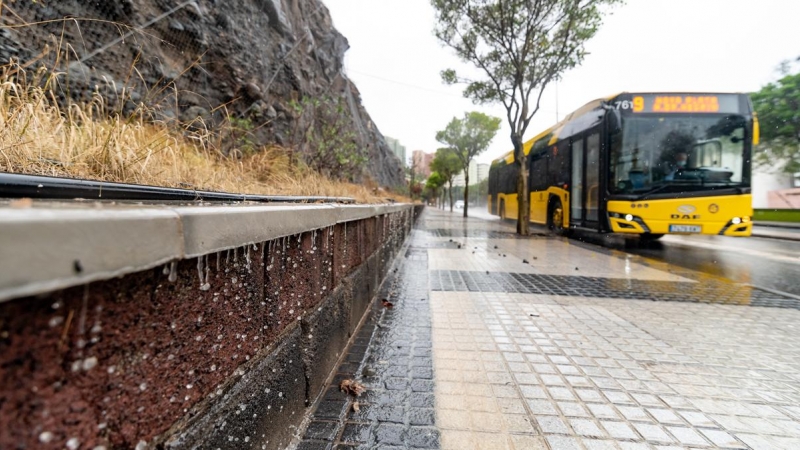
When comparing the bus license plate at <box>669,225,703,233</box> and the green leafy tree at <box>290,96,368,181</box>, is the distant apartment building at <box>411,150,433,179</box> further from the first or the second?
the bus license plate at <box>669,225,703,233</box>

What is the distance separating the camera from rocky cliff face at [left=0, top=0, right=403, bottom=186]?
4.05m

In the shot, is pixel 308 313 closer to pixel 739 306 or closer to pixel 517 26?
pixel 739 306

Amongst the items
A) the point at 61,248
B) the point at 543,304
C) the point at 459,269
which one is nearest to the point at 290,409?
the point at 61,248

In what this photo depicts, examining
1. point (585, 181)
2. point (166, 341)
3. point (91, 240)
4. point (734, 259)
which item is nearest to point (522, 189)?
point (585, 181)

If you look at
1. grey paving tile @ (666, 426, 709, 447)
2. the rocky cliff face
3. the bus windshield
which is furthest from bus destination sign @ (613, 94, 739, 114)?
grey paving tile @ (666, 426, 709, 447)

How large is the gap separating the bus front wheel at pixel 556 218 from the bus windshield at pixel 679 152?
3529 millimetres

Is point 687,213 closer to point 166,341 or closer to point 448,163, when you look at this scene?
point 166,341

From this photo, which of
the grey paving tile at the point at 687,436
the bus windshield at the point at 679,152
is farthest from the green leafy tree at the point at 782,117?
the grey paving tile at the point at 687,436

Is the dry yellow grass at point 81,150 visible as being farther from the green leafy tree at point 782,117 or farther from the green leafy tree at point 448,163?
the green leafy tree at point 448,163

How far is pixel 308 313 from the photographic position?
2037mm

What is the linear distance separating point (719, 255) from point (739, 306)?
551 centimetres

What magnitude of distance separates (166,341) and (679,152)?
388 inches

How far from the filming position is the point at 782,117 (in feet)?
→ 63.7

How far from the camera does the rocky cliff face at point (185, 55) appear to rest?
13.3 ft
